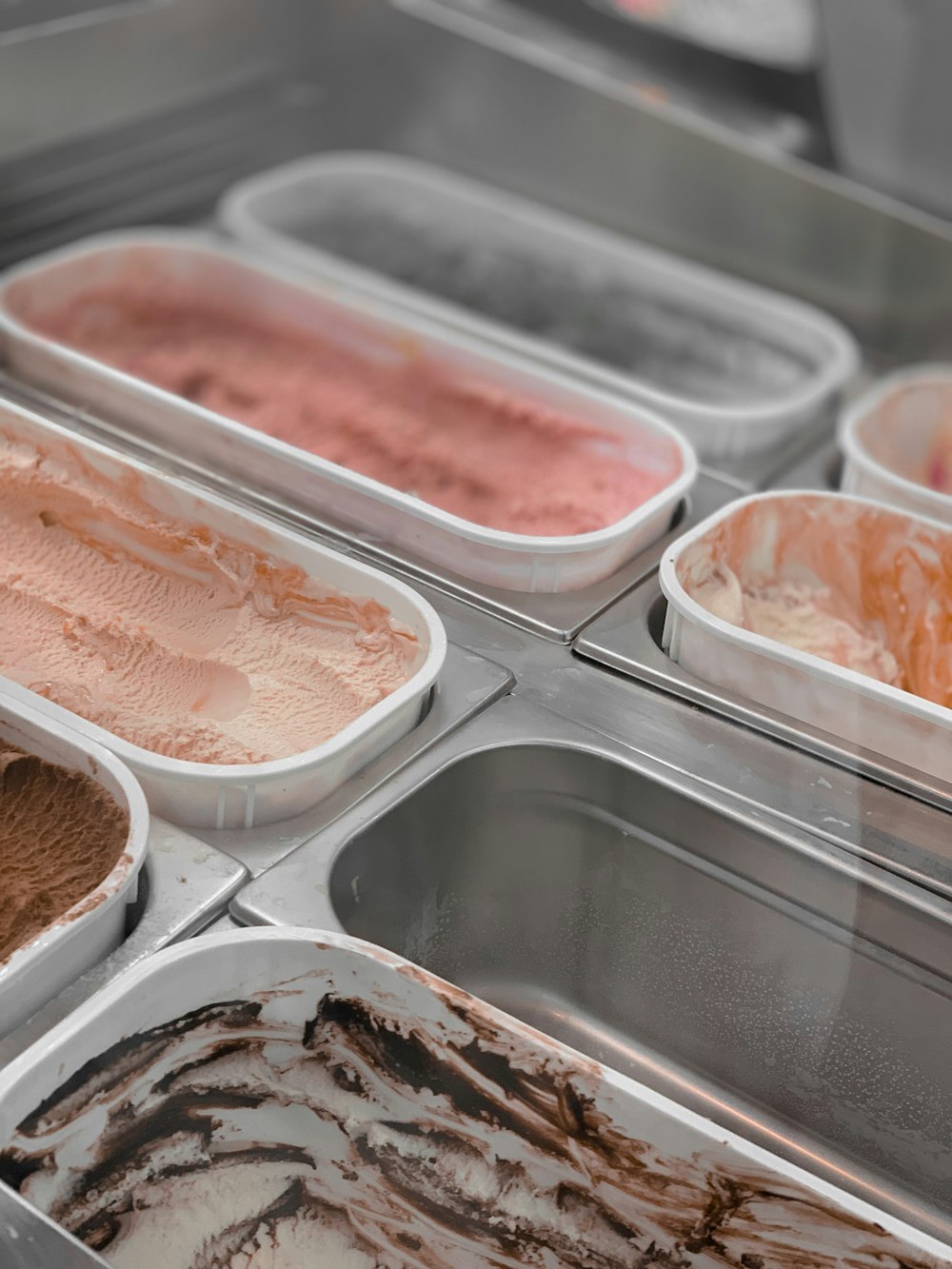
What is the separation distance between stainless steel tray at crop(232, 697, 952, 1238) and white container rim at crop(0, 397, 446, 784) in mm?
58

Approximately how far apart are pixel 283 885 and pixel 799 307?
1177 millimetres

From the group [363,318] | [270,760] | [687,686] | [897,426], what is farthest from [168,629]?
[897,426]

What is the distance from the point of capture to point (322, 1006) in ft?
3.12

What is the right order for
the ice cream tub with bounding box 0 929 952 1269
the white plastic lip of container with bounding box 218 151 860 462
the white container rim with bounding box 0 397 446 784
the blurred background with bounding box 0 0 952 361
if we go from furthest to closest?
the blurred background with bounding box 0 0 952 361
the white plastic lip of container with bounding box 218 151 860 462
the white container rim with bounding box 0 397 446 784
the ice cream tub with bounding box 0 929 952 1269

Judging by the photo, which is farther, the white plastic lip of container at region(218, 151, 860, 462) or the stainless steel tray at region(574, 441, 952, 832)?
the white plastic lip of container at region(218, 151, 860, 462)

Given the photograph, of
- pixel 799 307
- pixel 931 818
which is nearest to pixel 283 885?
pixel 931 818

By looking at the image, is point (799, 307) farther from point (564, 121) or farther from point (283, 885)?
point (283, 885)

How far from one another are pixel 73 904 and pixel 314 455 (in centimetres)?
60

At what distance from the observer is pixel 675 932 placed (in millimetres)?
1184

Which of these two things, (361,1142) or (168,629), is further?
(168,629)

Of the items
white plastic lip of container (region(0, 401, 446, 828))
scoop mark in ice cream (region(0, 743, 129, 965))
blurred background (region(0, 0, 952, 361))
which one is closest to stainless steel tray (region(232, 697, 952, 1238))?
white plastic lip of container (region(0, 401, 446, 828))

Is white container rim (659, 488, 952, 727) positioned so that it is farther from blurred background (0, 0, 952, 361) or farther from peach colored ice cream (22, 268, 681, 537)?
blurred background (0, 0, 952, 361)

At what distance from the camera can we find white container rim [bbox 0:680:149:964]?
0.87 meters

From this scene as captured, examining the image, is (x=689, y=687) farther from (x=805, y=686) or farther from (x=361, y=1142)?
(x=361, y=1142)
